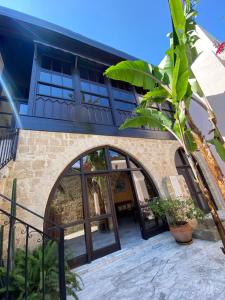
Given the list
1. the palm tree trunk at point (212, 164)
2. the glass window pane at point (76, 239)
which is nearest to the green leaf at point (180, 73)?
the palm tree trunk at point (212, 164)

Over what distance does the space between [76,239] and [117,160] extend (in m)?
2.70

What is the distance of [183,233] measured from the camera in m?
4.02

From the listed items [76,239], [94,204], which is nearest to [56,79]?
[94,204]

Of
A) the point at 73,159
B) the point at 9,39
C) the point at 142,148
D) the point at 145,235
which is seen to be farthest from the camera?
the point at 142,148

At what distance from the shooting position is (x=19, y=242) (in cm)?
314

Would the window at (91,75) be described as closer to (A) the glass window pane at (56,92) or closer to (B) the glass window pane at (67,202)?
(A) the glass window pane at (56,92)

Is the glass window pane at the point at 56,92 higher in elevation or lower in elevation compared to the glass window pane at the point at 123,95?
lower

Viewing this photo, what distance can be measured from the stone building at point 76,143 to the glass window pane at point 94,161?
0.11 feet

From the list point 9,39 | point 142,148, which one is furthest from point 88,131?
point 9,39

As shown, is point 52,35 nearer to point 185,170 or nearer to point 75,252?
point 75,252

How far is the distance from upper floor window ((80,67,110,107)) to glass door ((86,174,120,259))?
3.08m

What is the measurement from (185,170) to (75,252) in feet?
18.0

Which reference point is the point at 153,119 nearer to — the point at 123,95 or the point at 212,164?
the point at 212,164

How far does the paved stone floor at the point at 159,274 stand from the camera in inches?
90.8
